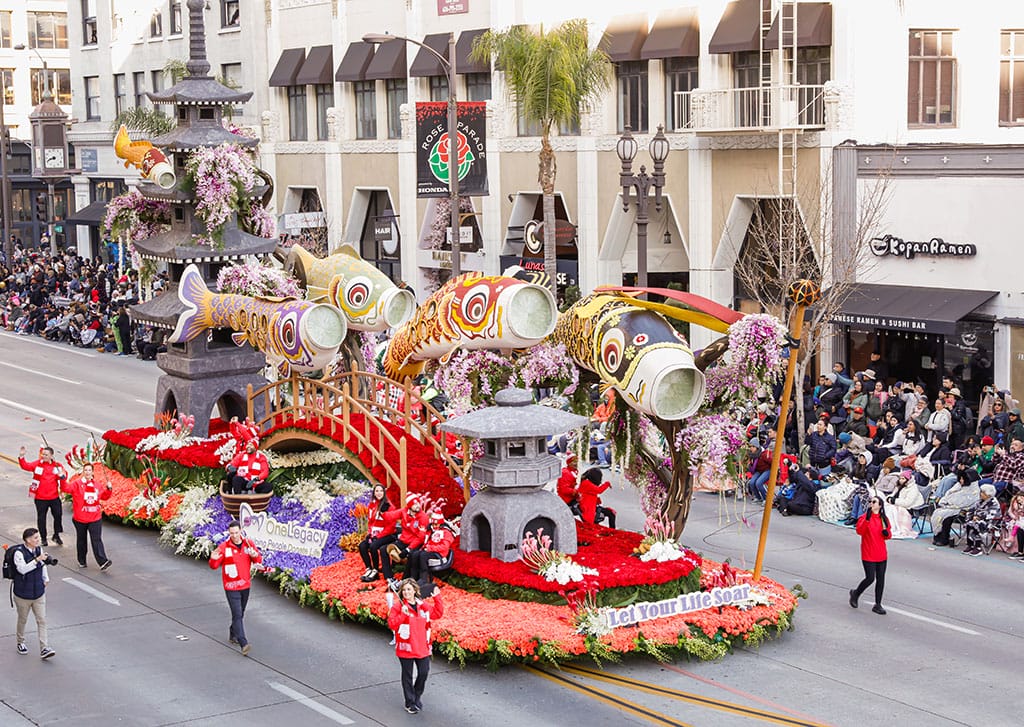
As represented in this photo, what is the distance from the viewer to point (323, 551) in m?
21.8

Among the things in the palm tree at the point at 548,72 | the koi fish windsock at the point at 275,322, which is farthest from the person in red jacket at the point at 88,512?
the palm tree at the point at 548,72

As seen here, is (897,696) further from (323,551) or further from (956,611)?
(323,551)

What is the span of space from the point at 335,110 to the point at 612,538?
32.5 meters

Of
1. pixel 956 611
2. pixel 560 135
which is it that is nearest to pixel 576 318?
pixel 956 611

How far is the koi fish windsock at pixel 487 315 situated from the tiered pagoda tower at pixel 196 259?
743 cm

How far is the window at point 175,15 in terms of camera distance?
196 feet

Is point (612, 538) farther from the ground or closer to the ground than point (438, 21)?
closer to the ground

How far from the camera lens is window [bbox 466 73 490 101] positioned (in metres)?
45.2

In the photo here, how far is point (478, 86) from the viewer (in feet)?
150

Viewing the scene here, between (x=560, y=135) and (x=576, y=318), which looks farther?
(x=560, y=135)

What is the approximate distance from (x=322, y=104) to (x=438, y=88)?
277 inches

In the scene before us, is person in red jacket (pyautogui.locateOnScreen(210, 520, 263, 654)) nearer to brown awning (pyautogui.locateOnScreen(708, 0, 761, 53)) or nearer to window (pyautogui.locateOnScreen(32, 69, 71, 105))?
brown awning (pyautogui.locateOnScreen(708, 0, 761, 53))

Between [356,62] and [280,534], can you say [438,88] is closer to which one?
[356,62]

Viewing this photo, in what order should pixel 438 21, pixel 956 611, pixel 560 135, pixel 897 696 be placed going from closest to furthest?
1. pixel 897 696
2. pixel 956 611
3. pixel 560 135
4. pixel 438 21
